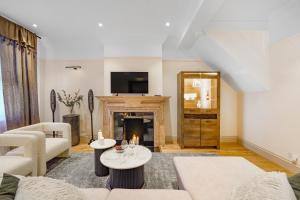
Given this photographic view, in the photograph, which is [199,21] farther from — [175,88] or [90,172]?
[90,172]

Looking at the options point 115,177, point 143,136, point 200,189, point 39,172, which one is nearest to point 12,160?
point 39,172

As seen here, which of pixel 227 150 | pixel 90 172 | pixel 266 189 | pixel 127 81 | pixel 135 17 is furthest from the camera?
pixel 127 81

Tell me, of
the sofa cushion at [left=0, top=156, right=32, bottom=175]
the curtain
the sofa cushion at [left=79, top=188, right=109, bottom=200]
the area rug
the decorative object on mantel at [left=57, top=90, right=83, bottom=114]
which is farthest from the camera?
the decorative object on mantel at [left=57, top=90, right=83, bottom=114]

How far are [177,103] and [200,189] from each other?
3235 mm

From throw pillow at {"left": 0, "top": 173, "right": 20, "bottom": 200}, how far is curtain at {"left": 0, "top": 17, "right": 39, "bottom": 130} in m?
2.73

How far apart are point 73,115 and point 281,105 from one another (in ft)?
14.5

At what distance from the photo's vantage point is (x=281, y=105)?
3188mm

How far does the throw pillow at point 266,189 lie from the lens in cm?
100

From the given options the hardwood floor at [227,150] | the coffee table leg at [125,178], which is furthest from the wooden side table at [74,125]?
the coffee table leg at [125,178]

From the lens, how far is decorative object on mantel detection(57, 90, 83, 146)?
14.4 ft

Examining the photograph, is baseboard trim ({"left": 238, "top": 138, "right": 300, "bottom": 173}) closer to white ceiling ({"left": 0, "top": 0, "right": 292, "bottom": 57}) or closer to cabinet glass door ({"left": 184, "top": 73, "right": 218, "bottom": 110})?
cabinet glass door ({"left": 184, "top": 73, "right": 218, "bottom": 110})

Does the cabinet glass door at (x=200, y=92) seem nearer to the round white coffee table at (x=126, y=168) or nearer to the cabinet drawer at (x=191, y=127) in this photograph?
the cabinet drawer at (x=191, y=127)

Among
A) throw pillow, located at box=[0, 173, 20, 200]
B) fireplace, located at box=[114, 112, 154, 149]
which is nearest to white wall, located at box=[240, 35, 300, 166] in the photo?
fireplace, located at box=[114, 112, 154, 149]

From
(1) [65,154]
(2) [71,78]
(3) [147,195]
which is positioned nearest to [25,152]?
(1) [65,154]
